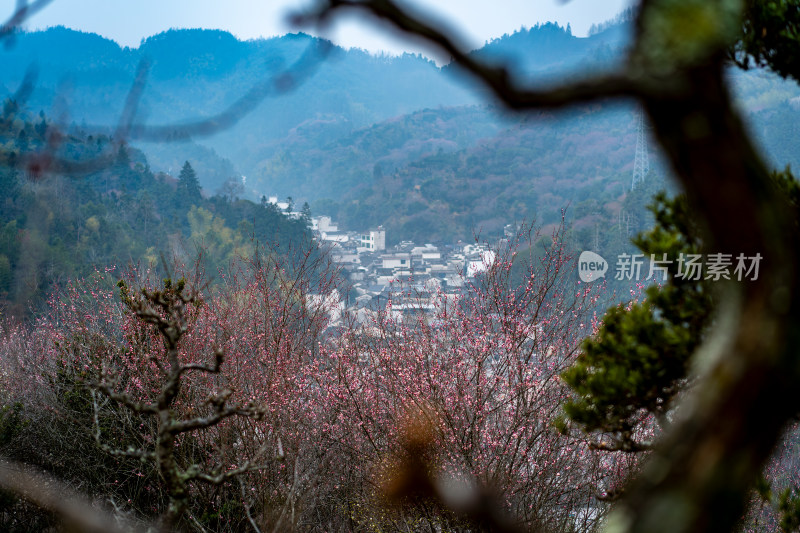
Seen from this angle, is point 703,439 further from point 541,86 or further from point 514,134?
point 514,134

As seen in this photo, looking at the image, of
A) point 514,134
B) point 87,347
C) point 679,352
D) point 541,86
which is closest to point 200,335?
point 87,347

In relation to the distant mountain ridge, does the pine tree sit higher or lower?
lower

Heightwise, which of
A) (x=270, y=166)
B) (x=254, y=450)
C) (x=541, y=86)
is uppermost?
(x=270, y=166)

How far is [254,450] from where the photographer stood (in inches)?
228

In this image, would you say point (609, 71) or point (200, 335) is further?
point (200, 335)

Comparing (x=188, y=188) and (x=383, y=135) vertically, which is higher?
(x=383, y=135)

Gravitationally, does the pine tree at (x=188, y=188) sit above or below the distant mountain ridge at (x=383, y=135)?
below

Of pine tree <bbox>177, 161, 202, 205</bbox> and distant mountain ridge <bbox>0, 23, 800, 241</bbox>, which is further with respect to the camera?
distant mountain ridge <bbox>0, 23, 800, 241</bbox>

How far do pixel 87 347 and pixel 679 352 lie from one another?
7.16 metres

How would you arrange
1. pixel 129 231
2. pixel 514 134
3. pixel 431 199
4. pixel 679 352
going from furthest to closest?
pixel 514 134, pixel 431 199, pixel 129 231, pixel 679 352

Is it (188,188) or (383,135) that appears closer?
(188,188)

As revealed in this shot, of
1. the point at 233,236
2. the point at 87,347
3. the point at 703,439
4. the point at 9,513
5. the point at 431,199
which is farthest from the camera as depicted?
the point at 431,199

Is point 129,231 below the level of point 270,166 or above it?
below

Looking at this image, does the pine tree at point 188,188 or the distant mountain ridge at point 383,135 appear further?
the distant mountain ridge at point 383,135
